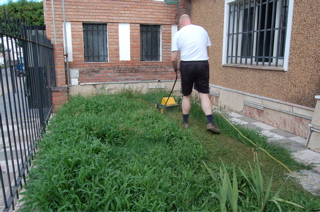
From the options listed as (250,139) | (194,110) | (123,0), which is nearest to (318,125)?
(250,139)

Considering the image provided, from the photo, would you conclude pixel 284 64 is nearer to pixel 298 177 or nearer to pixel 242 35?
pixel 242 35

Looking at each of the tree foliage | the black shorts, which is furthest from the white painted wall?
the tree foliage

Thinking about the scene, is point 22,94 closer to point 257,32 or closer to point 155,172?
point 155,172

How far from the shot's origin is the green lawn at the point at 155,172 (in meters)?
2.14

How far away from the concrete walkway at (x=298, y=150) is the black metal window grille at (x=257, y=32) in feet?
3.96

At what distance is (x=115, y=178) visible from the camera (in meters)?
2.44

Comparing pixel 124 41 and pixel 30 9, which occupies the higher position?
pixel 30 9

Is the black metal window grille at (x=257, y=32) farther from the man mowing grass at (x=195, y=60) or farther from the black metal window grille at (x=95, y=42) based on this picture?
the black metal window grille at (x=95, y=42)

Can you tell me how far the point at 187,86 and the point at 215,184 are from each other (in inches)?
78.6

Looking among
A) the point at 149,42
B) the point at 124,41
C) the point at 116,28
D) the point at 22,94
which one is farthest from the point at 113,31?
the point at 22,94

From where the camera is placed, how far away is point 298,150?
3713mm

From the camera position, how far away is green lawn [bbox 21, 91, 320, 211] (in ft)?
7.02

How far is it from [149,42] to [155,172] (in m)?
6.02

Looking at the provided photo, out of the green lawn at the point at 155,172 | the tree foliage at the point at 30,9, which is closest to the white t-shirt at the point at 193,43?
the green lawn at the point at 155,172
